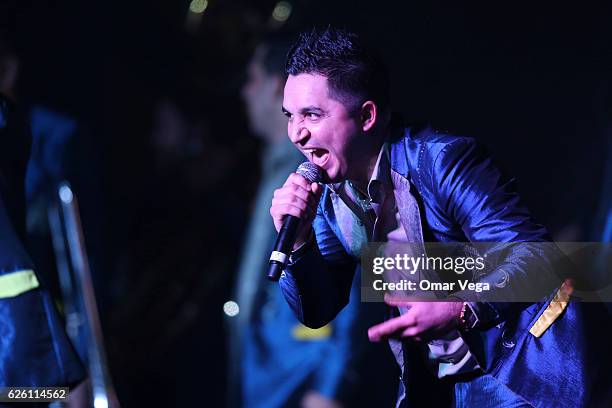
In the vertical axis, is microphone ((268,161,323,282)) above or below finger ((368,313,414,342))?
above

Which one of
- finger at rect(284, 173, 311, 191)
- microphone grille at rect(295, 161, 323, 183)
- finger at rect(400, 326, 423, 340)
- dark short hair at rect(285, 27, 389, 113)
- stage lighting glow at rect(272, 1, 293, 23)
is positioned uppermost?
stage lighting glow at rect(272, 1, 293, 23)

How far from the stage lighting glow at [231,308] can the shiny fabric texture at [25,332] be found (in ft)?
2.54

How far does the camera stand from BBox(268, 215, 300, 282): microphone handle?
1.60m

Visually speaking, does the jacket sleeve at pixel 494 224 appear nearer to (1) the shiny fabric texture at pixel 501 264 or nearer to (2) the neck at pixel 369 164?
(1) the shiny fabric texture at pixel 501 264

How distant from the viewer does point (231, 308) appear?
284 cm

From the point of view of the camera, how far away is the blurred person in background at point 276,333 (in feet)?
8.38

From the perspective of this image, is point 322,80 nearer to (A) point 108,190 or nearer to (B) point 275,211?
(B) point 275,211

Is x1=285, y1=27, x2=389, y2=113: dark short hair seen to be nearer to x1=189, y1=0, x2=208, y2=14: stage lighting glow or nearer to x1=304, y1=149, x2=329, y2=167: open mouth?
x1=304, y1=149, x2=329, y2=167: open mouth

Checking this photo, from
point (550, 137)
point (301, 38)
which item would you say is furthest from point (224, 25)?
point (550, 137)

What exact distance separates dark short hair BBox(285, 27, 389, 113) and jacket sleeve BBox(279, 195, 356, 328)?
0.89ft

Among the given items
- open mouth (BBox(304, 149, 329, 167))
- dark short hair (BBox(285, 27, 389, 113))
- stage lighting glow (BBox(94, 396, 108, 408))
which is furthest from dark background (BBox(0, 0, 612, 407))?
open mouth (BBox(304, 149, 329, 167))

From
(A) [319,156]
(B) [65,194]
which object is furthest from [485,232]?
(B) [65,194]

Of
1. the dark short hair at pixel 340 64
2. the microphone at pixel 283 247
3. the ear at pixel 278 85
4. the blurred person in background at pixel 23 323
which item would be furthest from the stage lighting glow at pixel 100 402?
the dark short hair at pixel 340 64

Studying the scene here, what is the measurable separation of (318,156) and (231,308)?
1109 millimetres
